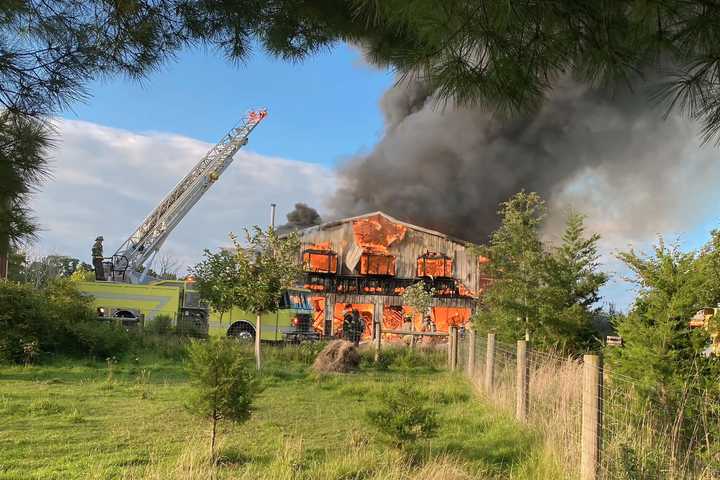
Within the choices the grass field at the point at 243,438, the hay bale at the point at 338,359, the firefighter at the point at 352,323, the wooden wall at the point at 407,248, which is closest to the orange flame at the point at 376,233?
the wooden wall at the point at 407,248

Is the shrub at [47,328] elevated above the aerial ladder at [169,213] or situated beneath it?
situated beneath

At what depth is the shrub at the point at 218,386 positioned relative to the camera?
16.2 ft

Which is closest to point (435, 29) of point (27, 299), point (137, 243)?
point (27, 299)

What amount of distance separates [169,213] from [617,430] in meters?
22.2

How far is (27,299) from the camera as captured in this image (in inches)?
507

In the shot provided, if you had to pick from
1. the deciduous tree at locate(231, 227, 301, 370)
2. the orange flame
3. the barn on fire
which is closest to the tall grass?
the deciduous tree at locate(231, 227, 301, 370)

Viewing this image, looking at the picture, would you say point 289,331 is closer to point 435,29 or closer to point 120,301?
point 120,301

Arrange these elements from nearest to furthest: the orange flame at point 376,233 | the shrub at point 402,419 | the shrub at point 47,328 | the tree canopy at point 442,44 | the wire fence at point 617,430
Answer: the tree canopy at point 442,44 → the wire fence at point 617,430 → the shrub at point 402,419 → the shrub at point 47,328 → the orange flame at point 376,233

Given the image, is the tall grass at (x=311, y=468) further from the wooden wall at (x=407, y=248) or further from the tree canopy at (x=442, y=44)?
the wooden wall at (x=407, y=248)

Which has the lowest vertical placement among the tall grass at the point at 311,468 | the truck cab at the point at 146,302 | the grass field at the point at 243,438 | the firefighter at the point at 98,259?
the grass field at the point at 243,438

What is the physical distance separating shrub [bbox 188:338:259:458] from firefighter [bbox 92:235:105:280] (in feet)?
59.4

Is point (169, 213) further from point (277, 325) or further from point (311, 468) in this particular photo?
point (311, 468)

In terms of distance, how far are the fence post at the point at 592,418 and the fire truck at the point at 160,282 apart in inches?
588

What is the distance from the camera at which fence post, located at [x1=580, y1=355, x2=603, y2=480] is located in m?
4.04
